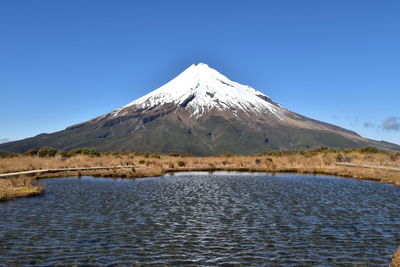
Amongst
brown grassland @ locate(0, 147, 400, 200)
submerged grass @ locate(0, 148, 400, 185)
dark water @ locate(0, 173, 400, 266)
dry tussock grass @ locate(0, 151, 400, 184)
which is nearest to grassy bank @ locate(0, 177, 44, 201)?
brown grassland @ locate(0, 147, 400, 200)

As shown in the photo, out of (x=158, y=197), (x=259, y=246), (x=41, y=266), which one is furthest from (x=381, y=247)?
(x=158, y=197)

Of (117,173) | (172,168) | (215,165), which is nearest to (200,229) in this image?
(117,173)

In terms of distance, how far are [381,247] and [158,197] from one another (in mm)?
18332

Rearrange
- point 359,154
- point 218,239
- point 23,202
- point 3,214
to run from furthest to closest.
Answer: point 359,154
point 23,202
point 3,214
point 218,239

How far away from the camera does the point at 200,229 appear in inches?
715

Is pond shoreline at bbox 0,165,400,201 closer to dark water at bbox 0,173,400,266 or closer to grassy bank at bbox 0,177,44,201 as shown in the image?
grassy bank at bbox 0,177,44,201

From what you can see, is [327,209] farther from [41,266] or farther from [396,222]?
[41,266]

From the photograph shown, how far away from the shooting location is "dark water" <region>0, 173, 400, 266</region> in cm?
1385

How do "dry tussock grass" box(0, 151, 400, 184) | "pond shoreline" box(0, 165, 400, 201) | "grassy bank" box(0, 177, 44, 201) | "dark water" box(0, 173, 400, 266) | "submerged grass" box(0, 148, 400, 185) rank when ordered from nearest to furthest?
"dark water" box(0, 173, 400, 266) → "grassy bank" box(0, 177, 44, 201) → "pond shoreline" box(0, 165, 400, 201) → "submerged grass" box(0, 148, 400, 185) → "dry tussock grass" box(0, 151, 400, 184)

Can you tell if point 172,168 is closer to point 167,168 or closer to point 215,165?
point 167,168

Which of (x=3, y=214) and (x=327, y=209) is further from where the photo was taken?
(x=327, y=209)

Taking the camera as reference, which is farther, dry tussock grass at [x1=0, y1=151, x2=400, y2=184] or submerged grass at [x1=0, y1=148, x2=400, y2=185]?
dry tussock grass at [x1=0, y1=151, x2=400, y2=184]

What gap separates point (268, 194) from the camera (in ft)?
100

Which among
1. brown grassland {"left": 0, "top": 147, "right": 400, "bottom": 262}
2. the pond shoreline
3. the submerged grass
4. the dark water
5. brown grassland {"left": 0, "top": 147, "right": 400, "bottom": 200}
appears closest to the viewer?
the dark water
